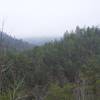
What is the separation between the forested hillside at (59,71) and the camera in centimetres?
2792

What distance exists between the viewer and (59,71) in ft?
137

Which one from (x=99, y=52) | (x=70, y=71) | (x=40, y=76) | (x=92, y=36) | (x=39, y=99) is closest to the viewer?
(x=39, y=99)

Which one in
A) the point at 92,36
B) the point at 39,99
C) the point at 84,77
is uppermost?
the point at 92,36

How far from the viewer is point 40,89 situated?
113 feet

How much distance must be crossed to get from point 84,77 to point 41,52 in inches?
657

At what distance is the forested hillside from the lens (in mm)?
27922

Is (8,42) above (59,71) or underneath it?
underneath

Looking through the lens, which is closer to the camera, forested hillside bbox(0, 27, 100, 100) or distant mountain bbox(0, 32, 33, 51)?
distant mountain bbox(0, 32, 33, 51)

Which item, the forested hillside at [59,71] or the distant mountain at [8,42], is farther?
the forested hillside at [59,71]

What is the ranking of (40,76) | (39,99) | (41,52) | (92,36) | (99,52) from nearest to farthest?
(39,99) < (40,76) < (41,52) < (99,52) < (92,36)

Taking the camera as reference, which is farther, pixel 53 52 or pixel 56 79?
pixel 53 52

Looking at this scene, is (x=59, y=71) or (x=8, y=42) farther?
(x=59, y=71)

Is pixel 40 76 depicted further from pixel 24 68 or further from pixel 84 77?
pixel 84 77

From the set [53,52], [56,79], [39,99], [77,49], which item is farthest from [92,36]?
[39,99]
